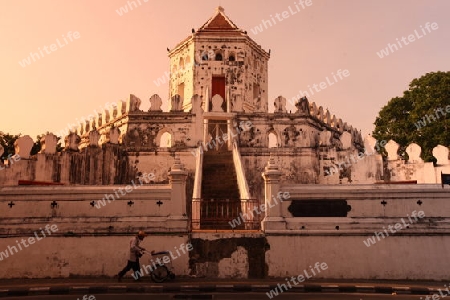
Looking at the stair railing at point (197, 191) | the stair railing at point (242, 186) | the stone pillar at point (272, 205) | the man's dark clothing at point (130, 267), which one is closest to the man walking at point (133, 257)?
the man's dark clothing at point (130, 267)

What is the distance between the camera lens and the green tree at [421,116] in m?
27.2

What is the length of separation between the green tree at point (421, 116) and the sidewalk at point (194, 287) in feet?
60.0

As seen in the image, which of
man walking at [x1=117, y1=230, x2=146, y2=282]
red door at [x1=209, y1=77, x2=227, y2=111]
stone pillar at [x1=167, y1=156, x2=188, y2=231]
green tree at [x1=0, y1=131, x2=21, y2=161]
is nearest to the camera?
man walking at [x1=117, y1=230, x2=146, y2=282]

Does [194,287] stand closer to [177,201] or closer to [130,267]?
[130,267]

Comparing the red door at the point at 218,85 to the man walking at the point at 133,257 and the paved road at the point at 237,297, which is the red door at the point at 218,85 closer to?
the man walking at the point at 133,257

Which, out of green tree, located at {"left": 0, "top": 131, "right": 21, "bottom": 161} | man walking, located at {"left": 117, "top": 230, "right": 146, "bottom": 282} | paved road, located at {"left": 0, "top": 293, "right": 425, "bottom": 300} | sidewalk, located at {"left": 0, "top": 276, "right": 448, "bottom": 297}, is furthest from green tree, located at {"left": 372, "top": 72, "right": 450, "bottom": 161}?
green tree, located at {"left": 0, "top": 131, "right": 21, "bottom": 161}

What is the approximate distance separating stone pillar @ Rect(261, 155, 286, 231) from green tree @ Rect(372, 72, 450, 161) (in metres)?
17.7

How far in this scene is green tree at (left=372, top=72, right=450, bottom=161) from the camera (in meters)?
27.2

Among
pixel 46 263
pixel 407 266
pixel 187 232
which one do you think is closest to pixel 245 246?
pixel 187 232

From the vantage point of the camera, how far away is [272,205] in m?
12.4

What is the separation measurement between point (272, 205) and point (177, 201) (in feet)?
8.53

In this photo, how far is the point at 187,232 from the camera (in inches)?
477

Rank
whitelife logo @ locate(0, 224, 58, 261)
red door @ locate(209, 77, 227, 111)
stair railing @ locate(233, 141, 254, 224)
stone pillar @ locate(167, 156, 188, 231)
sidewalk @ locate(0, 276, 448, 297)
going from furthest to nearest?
red door @ locate(209, 77, 227, 111)
stair railing @ locate(233, 141, 254, 224)
stone pillar @ locate(167, 156, 188, 231)
whitelife logo @ locate(0, 224, 58, 261)
sidewalk @ locate(0, 276, 448, 297)

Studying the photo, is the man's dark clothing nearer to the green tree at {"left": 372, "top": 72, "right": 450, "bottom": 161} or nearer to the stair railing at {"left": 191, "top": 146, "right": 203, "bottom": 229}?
the stair railing at {"left": 191, "top": 146, "right": 203, "bottom": 229}
